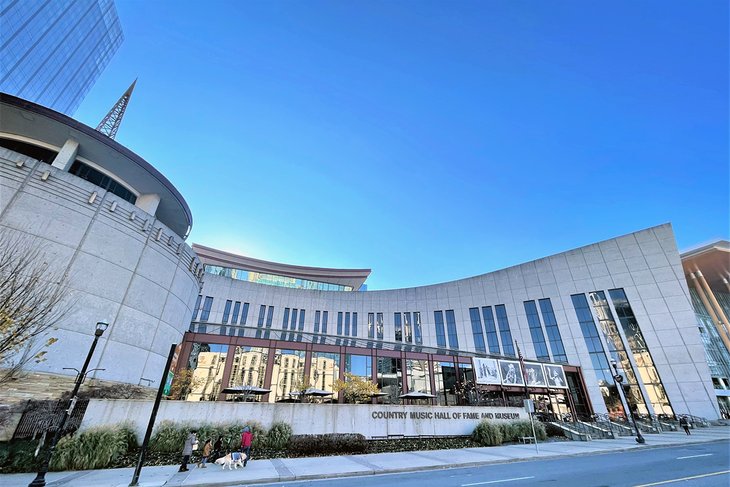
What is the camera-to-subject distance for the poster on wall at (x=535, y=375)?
101ft

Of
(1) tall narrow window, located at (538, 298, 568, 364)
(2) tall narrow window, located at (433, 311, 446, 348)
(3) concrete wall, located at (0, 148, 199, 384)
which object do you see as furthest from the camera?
(2) tall narrow window, located at (433, 311, 446, 348)

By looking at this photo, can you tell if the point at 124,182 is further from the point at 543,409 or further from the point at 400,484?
the point at 543,409

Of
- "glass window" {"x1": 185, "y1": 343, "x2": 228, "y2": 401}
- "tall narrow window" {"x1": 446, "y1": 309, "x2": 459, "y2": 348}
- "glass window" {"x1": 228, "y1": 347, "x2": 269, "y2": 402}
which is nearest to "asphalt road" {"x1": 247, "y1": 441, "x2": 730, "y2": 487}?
"glass window" {"x1": 228, "y1": 347, "x2": 269, "y2": 402}

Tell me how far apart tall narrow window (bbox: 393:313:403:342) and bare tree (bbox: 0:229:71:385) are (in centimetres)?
4784

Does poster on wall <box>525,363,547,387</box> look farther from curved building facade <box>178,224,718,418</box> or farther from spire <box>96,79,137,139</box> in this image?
spire <box>96,79,137,139</box>

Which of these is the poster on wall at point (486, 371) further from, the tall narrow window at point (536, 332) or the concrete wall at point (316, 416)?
the tall narrow window at point (536, 332)

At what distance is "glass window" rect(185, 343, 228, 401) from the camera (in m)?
30.3

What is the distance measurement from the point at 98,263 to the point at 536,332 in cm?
5322

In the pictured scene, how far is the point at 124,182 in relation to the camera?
30688mm

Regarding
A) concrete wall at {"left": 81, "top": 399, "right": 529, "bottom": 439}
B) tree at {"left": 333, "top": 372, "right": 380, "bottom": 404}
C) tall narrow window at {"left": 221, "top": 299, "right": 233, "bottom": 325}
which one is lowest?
concrete wall at {"left": 81, "top": 399, "right": 529, "bottom": 439}

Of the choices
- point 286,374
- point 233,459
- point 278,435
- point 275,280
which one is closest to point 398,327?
point 286,374

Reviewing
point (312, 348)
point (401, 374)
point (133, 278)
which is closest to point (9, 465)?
point (133, 278)

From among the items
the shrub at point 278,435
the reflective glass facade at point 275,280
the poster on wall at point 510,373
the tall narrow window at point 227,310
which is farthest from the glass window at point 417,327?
the shrub at point 278,435

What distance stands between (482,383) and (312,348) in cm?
1761
